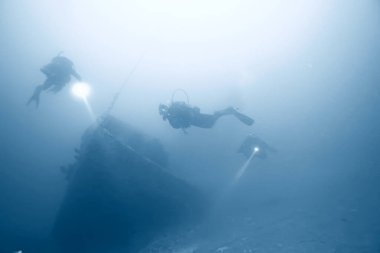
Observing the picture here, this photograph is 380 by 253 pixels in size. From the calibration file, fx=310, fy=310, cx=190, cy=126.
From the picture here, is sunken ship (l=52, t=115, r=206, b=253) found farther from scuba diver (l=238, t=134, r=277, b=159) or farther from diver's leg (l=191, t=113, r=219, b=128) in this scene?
scuba diver (l=238, t=134, r=277, b=159)

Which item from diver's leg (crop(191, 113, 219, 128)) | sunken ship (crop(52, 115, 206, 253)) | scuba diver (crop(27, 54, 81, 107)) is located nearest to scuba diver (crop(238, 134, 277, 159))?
diver's leg (crop(191, 113, 219, 128))

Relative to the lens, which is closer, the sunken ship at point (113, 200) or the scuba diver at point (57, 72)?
the sunken ship at point (113, 200)

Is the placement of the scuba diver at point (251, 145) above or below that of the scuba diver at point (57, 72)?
below

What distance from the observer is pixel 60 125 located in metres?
26.8

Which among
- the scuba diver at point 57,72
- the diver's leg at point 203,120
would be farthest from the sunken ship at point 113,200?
the scuba diver at point 57,72

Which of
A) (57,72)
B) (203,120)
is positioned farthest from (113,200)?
(57,72)

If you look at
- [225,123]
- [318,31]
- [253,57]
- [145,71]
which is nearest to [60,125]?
[145,71]

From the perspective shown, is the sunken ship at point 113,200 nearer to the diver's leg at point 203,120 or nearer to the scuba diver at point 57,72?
the diver's leg at point 203,120

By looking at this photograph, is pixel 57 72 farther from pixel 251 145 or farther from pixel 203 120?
pixel 251 145

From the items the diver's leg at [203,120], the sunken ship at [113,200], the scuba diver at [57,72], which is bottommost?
the sunken ship at [113,200]

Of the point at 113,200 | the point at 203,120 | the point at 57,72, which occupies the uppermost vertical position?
the point at 57,72

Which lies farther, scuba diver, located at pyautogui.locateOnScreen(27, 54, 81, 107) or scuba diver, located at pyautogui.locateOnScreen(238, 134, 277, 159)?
scuba diver, located at pyautogui.locateOnScreen(238, 134, 277, 159)

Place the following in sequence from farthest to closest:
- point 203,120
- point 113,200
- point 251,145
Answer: point 251,145 < point 203,120 < point 113,200

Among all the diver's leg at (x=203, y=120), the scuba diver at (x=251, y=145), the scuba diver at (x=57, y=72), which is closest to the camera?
the diver's leg at (x=203, y=120)
